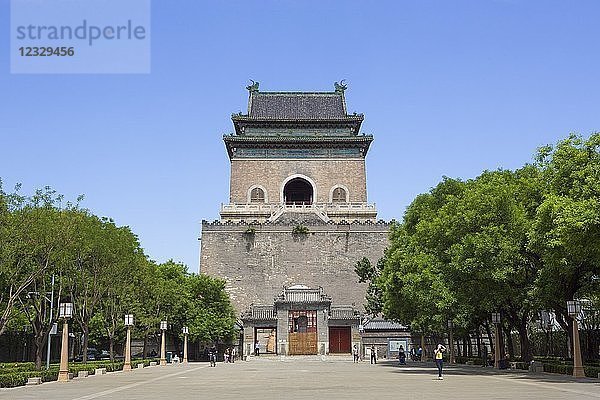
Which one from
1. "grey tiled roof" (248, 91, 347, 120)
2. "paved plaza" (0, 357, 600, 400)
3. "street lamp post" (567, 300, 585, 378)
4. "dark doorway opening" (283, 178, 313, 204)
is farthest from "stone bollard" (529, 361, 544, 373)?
"grey tiled roof" (248, 91, 347, 120)

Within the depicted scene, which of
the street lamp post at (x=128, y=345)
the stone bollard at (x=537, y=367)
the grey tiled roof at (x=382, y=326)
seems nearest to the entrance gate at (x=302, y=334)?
the grey tiled roof at (x=382, y=326)

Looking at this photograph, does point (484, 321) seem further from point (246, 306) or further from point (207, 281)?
point (246, 306)

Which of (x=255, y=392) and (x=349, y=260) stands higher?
(x=349, y=260)

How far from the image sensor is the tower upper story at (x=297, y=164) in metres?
76.5

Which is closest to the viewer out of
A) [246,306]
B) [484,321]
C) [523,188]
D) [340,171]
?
[523,188]

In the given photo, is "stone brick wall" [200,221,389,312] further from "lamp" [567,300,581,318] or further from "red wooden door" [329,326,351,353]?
"lamp" [567,300,581,318]

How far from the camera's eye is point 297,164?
78.6 metres

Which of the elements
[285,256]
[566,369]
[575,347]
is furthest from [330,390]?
[285,256]

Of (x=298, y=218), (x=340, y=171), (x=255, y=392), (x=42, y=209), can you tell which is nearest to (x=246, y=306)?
(x=298, y=218)

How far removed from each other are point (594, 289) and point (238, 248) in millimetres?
43146

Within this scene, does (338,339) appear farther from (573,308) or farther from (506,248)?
(573,308)

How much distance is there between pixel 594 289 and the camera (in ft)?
100

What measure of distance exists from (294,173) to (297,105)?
9.58 metres

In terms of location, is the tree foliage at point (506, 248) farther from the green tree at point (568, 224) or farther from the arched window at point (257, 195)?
the arched window at point (257, 195)
